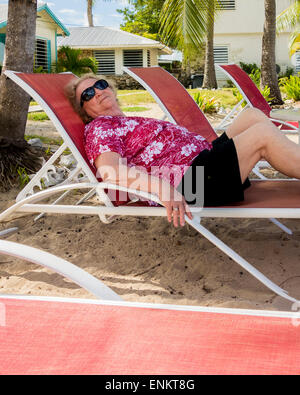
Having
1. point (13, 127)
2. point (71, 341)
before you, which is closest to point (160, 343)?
point (71, 341)

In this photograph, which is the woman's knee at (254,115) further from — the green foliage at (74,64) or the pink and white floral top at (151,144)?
the green foliage at (74,64)

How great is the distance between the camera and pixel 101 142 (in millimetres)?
3068

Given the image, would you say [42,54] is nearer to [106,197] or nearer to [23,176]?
[23,176]

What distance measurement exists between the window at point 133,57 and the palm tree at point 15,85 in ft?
82.2

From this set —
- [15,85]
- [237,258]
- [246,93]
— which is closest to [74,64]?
[246,93]

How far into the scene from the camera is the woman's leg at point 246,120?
131 inches

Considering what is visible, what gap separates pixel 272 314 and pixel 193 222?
57.9 inches

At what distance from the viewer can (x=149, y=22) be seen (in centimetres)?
3900

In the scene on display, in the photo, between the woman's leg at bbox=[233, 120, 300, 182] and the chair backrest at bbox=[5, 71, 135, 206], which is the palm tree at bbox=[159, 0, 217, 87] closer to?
the chair backrest at bbox=[5, 71, 135, 206]

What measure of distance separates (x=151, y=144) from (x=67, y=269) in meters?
1.85

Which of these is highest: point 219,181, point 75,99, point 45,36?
point 45,36
